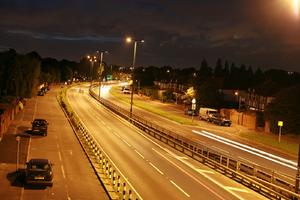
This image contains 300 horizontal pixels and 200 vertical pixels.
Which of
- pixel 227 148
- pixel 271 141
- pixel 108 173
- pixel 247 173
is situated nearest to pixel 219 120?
pixel 271 141

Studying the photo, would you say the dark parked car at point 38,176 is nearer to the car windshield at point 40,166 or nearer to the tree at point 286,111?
the car windshield at point 40,166

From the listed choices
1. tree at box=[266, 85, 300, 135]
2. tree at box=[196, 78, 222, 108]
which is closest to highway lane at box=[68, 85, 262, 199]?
tree at box=[266, 85, 300, 135]

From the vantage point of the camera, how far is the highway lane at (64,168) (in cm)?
2372

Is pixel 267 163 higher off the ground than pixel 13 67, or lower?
lower

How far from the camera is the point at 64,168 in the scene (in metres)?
30.4

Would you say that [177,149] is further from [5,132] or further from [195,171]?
[5,132]

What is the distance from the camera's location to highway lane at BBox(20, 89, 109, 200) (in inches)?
934

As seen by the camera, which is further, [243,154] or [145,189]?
[243,154]

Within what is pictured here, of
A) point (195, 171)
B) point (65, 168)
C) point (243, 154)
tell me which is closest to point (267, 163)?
point (243, 154)

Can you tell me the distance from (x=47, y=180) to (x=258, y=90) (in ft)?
275

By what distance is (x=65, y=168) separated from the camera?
30.5 m

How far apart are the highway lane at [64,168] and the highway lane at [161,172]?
227cm

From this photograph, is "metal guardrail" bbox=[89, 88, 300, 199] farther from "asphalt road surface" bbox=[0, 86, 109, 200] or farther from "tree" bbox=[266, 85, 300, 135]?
"tree" bbox=[266, 85, 300, 135]

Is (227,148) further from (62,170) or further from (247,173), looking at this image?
(62,170)
